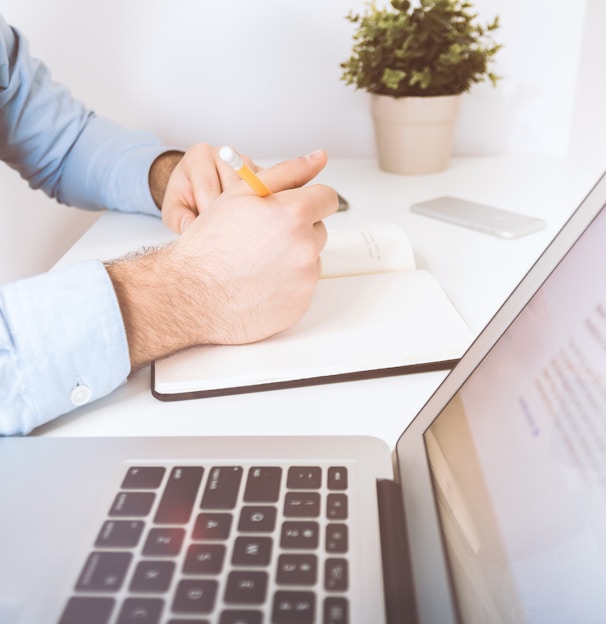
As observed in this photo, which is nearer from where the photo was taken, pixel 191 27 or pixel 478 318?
pixel 478 318

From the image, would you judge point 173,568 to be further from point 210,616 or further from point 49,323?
point 49,323

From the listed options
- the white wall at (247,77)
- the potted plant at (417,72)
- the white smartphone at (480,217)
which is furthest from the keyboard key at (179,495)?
the white wall at (247,77)

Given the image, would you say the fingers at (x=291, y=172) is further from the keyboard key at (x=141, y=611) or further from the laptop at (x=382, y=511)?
the keyboard key at (x=141, y=611)

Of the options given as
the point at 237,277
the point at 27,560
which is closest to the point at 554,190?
the point at 237,277

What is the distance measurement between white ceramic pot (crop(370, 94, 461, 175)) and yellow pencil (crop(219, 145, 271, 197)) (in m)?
0.49

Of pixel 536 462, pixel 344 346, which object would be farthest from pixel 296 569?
pixel 344 346

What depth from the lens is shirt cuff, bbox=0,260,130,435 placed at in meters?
0.42

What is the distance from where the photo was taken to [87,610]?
0.26 metres

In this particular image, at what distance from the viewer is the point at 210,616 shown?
0.26 metres

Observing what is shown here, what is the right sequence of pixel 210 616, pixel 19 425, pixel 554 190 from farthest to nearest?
1. pixel 554 190
2. pixel 19 425
3. pixel 210 616

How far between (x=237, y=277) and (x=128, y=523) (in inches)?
9.3

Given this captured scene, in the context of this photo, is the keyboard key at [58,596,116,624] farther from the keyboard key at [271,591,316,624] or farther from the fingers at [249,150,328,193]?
the fingers at [249,150,328,193]

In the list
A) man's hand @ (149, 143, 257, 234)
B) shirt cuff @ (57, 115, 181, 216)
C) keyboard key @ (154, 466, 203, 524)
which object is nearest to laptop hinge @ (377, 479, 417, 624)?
keyboard key @ (154, 466, 203, 524)

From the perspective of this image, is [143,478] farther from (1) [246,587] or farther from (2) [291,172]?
(2) [291,172]
